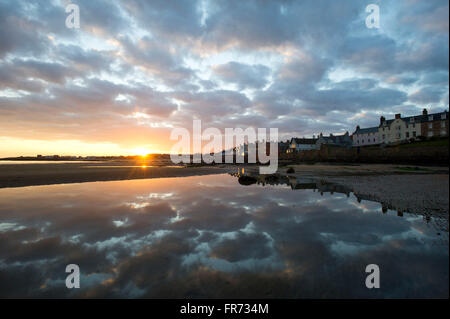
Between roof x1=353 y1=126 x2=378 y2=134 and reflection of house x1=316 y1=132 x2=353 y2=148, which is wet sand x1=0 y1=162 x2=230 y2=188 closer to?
roof x1=353 y1=126 x2=378 y2=134

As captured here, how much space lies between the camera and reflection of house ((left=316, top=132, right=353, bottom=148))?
90.6 metres

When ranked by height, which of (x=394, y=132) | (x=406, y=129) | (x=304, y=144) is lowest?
(x=304, y=144)

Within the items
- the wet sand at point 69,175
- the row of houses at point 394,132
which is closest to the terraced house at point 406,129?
the row of houses at point 394,132

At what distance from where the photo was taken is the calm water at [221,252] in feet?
12.3

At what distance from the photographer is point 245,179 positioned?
19594 mm

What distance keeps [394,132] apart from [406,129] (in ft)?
11.7

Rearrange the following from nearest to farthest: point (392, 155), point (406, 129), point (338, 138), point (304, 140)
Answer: point (392, 155), point (406, 129), point (338, 138), point (304, 140)

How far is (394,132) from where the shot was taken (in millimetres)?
69000

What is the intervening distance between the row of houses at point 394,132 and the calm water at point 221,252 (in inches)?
2822

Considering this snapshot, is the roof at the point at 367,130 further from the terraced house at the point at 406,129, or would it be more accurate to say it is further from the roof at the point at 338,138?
the roof at the point at 338,138
